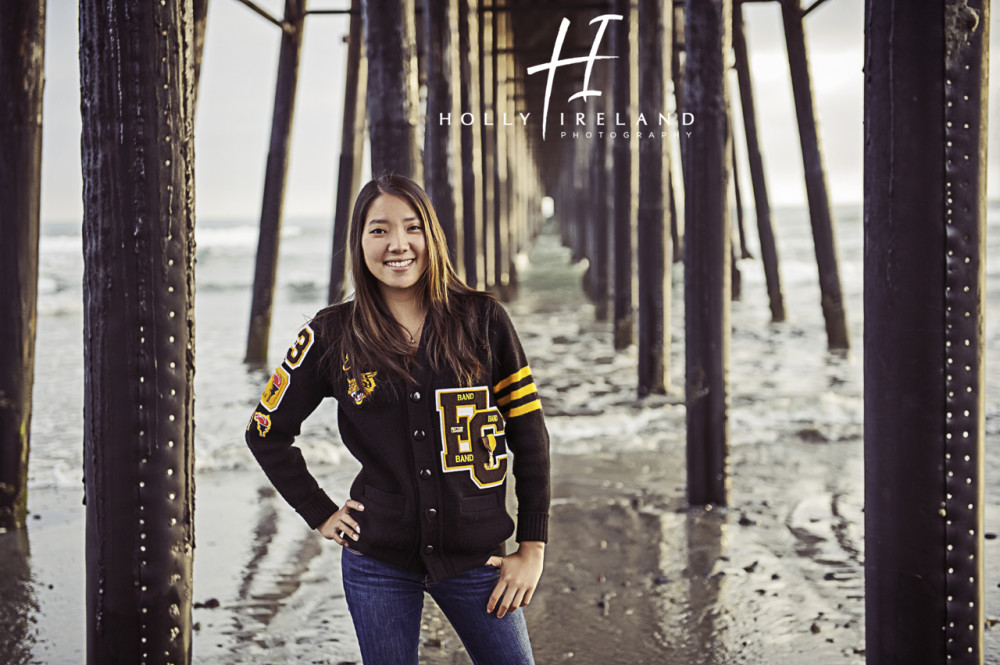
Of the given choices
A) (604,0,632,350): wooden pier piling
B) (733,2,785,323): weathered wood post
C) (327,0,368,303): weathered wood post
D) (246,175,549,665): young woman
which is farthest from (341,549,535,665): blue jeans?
(733,2,785,323): weathered wood post

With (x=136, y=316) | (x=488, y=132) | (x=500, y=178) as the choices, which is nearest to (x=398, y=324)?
(x=136, y=316)

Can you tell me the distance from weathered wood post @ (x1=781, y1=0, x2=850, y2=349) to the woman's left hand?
21.2ft

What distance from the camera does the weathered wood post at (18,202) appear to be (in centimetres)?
332

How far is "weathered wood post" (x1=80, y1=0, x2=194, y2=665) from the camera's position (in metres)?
1.73

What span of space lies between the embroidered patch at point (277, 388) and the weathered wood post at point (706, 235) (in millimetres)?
2419

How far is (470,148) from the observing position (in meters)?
9.29

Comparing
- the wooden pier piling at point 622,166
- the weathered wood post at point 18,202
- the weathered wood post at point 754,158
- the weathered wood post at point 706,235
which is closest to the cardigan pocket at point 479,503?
the weathered wood post at point 706,235

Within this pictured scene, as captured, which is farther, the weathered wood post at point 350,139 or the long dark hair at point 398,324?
the weathered wood post at point 350,139

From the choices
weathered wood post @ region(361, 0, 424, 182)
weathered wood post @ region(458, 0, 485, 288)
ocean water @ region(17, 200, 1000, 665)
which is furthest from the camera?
weathered wood post @ region(458, 0, 485, 288)

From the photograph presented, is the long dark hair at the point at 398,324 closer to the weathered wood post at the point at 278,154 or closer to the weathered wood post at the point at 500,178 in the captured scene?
the weathered wood post at the point at 278,154

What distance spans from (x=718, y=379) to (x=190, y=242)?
2454 millimetres

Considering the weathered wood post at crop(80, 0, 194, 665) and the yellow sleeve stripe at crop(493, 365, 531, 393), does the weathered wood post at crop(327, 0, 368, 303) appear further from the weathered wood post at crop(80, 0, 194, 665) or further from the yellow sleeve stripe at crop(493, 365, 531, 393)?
the yellow sleeve stripe at crop(493, 365, 531, 393)

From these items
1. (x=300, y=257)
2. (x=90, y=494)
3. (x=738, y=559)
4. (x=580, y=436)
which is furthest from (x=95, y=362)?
(x=300, y=257)

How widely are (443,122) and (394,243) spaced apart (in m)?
6.14
